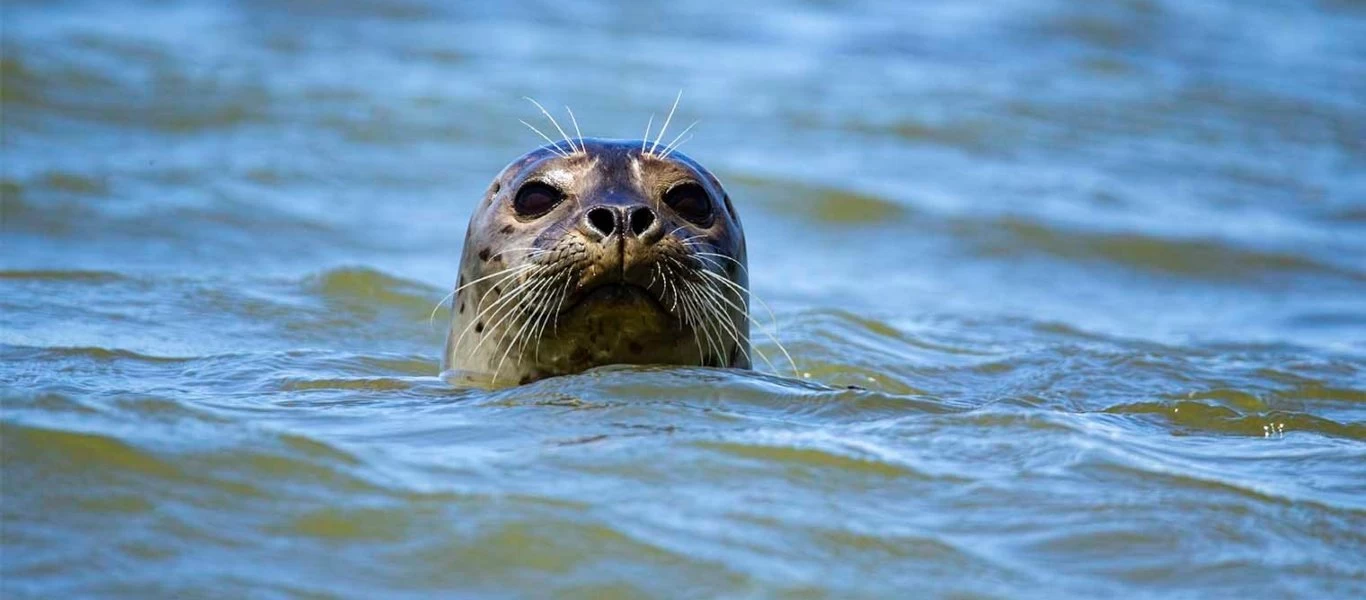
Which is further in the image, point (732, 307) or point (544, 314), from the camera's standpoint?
point (732, 307)

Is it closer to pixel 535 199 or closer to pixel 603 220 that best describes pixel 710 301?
pixel 603 220

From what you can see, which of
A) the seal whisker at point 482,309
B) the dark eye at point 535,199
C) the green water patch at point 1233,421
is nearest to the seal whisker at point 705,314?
the seal whisker at point 482,309

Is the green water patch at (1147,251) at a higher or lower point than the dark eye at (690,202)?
lower

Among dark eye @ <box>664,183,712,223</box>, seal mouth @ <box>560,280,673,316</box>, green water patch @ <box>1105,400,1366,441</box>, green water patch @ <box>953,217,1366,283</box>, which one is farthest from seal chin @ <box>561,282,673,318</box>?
green water patch @ <box>953,217,1366,283</box>

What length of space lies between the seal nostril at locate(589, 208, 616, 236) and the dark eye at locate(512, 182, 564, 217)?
0.35 meters

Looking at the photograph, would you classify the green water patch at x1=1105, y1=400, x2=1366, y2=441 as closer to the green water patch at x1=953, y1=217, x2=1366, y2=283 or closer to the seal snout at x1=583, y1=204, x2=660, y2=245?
the seal snout at x1=583, y1=204, x2=660, y2=245

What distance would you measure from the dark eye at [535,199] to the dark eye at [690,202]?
0.30 meters

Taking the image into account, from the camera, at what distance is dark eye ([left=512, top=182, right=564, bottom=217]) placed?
518cm

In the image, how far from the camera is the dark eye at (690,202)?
5.17 m

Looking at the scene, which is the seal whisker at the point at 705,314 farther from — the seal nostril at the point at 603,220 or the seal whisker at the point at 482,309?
the seal whisker at the point at 482,309

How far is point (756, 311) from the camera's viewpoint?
26.2 feet

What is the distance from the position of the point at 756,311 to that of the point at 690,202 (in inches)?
111

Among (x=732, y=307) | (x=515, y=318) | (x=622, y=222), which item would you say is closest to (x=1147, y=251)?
(x=732, y=307)

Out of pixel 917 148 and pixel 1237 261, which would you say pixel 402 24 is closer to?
pixel 917 148
